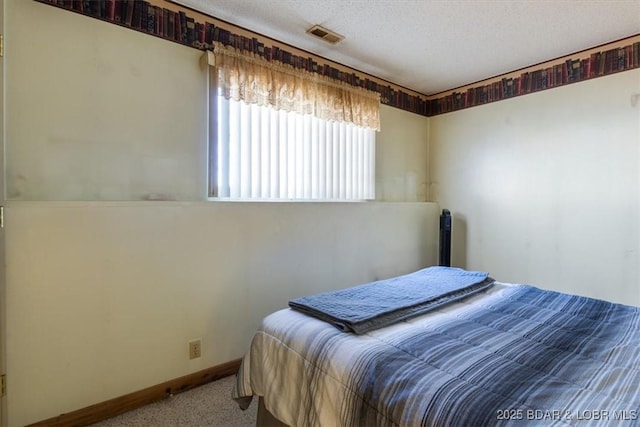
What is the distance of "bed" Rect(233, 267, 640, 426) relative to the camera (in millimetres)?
870

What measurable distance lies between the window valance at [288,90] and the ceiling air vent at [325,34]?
12.0 inches

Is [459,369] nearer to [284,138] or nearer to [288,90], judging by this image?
[284,138]

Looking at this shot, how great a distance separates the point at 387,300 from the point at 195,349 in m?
1.28

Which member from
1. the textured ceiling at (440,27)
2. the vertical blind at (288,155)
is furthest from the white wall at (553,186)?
the vertical blind at (288,155)

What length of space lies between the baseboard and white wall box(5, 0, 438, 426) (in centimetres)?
4

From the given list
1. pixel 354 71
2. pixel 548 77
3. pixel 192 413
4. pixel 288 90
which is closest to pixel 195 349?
pixel 192 413

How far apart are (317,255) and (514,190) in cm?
207

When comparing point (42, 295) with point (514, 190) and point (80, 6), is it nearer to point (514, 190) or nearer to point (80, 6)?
point (80, 6)

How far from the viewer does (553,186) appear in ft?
9.59

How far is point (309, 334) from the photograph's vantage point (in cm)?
131

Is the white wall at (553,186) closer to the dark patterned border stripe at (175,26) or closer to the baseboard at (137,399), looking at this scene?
the dark patterned border stripe at (175,26)

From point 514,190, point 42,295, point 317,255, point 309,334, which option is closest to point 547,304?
point 309,334

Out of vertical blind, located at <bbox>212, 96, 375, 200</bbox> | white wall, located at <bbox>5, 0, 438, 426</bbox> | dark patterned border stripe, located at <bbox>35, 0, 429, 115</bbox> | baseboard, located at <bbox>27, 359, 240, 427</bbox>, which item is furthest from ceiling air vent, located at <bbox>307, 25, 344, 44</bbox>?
baseboard, located at <bbox>27, 359, 240, 427</bbox>

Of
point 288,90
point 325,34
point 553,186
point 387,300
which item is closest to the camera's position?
point 387,300
